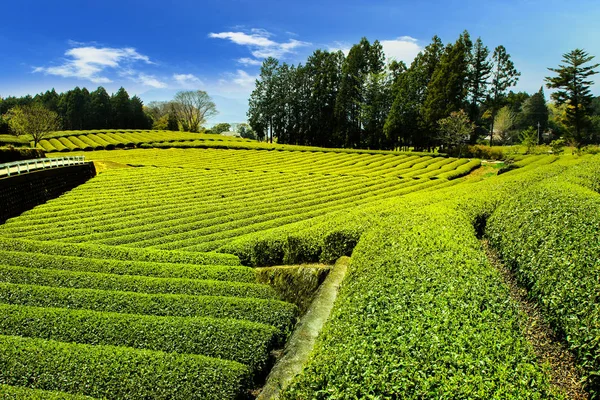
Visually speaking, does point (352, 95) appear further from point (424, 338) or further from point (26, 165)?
point (424, 338)

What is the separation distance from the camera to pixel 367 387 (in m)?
4.27

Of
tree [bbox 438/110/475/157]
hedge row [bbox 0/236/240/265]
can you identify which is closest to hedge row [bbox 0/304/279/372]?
hedge row [bbox 0/236/240/265]

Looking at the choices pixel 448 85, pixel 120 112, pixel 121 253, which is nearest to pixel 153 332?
pixel 121 253

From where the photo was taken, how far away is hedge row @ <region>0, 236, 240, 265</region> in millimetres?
13391

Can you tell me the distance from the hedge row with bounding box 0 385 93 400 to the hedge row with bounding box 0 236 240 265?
668 cm

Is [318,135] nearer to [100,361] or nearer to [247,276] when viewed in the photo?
[247,276]

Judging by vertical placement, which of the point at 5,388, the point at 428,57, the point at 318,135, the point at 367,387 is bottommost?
the point at 5,388

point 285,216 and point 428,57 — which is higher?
point 428,57

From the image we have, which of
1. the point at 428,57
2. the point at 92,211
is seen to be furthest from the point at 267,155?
the point at 428,57

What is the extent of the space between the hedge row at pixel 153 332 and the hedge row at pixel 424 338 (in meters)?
2.36

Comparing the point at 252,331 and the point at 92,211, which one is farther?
the point at 92,211

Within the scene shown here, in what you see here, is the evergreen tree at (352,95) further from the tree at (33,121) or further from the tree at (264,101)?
the tree at (33,121)

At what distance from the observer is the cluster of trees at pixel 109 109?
8388 centimetres

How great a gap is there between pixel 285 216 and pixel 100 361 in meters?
12.8
